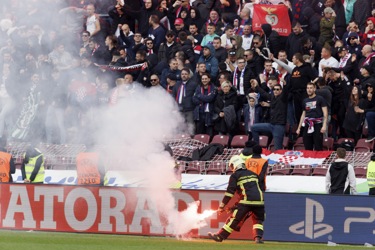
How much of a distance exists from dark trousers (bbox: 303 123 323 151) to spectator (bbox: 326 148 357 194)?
12.6ft

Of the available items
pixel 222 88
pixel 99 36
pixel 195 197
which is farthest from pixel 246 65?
pixel 195 197

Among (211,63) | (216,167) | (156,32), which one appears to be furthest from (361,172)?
(156,32)

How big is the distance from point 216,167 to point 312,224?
5233mm

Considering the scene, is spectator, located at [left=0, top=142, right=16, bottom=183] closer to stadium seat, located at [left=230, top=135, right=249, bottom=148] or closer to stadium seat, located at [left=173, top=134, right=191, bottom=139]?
stadium seat, located at [left=173, top=134, right=191, bottom=139]

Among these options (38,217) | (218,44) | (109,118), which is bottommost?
(38,217)

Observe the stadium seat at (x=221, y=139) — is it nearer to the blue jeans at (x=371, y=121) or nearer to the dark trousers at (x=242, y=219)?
the blue jeans at (x=371, y=121)

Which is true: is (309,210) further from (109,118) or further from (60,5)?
(60,5)

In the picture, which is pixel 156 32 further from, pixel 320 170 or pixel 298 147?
pixel 320 170

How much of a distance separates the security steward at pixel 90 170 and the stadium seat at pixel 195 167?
9.62 feet

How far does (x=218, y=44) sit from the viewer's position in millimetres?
23141

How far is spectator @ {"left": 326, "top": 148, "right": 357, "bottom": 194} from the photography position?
56.1 feet

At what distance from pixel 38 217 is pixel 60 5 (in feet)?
16.0

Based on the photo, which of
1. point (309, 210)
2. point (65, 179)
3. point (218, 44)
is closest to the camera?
point (309, 210)

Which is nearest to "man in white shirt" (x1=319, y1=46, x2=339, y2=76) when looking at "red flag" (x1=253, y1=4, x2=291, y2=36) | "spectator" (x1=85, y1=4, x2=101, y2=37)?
"red flag" (x1=253, y1=4, x2=291, y2=36)
